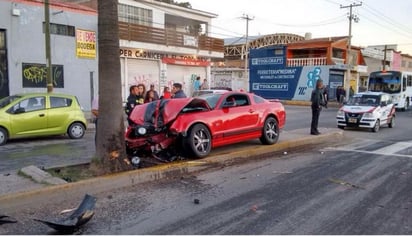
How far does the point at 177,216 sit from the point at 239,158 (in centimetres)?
400

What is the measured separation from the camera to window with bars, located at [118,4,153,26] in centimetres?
2588

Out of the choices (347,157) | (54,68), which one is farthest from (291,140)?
(54,68)

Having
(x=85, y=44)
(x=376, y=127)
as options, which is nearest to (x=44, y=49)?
(x=85, y=44)

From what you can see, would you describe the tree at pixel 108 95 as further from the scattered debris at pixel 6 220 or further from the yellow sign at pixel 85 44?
the yellow sign at pixel 85 44

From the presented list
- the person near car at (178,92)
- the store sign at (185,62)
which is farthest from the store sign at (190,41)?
the person near car at (178,92)

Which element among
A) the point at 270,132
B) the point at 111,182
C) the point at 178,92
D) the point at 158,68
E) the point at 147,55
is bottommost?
the point at 111,182

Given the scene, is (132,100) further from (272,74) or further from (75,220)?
(272,74)

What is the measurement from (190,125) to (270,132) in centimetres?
300

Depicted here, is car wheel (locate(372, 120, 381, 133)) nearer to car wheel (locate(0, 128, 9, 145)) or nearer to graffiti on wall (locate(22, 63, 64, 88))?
car wheel (locate(0, 128, 9, 145))

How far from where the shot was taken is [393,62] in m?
58.0

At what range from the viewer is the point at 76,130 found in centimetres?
1293

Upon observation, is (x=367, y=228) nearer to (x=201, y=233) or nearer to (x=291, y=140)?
(x=201, y=233)

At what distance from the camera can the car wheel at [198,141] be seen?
8180 mm

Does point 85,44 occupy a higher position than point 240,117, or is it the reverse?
point 85,44
